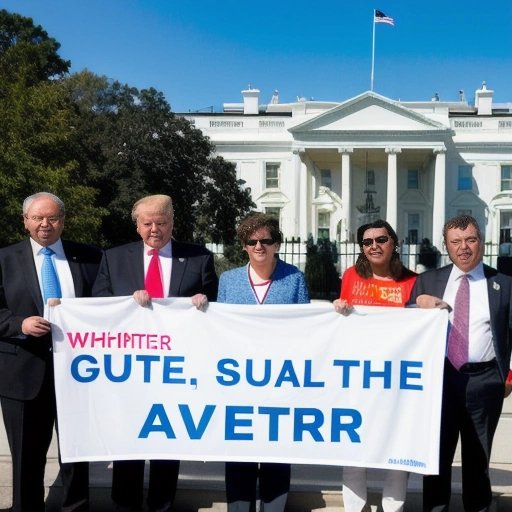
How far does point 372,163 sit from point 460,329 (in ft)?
190

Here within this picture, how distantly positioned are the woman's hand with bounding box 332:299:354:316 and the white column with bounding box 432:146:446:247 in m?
52.5

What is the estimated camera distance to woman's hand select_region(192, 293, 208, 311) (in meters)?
4.12

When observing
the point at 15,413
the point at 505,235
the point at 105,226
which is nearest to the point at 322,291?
the point at 105,226

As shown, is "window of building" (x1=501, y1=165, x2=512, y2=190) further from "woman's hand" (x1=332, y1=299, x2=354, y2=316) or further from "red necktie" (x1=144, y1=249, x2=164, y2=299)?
"red necktie" (x1=144, y1=249, x2=164, y2=299)

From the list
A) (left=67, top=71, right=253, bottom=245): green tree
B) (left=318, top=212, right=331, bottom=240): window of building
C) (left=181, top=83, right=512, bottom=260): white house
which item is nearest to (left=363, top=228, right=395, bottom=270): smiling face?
(left=67, top=71, right=253, bottom=245): green tree

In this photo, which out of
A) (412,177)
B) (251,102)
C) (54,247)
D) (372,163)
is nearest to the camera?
(54,247)

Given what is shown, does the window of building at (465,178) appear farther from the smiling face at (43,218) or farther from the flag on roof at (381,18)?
the smiling face at (43,218)

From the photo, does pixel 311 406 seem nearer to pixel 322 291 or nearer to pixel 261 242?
pixel 261 242

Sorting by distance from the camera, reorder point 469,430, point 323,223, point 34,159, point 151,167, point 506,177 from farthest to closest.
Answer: point 323,223 < point 506,177 < point 151,167 < point 34,159 < point 469,430

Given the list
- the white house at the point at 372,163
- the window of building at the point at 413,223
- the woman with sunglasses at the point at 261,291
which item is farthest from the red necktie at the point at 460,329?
the window of building at the point at 413,223

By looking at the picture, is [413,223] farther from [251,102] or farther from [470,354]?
[470,354]

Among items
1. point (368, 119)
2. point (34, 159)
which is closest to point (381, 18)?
point (368, 119)

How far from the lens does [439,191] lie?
183 ft

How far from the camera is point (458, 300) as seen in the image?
13.2ft
